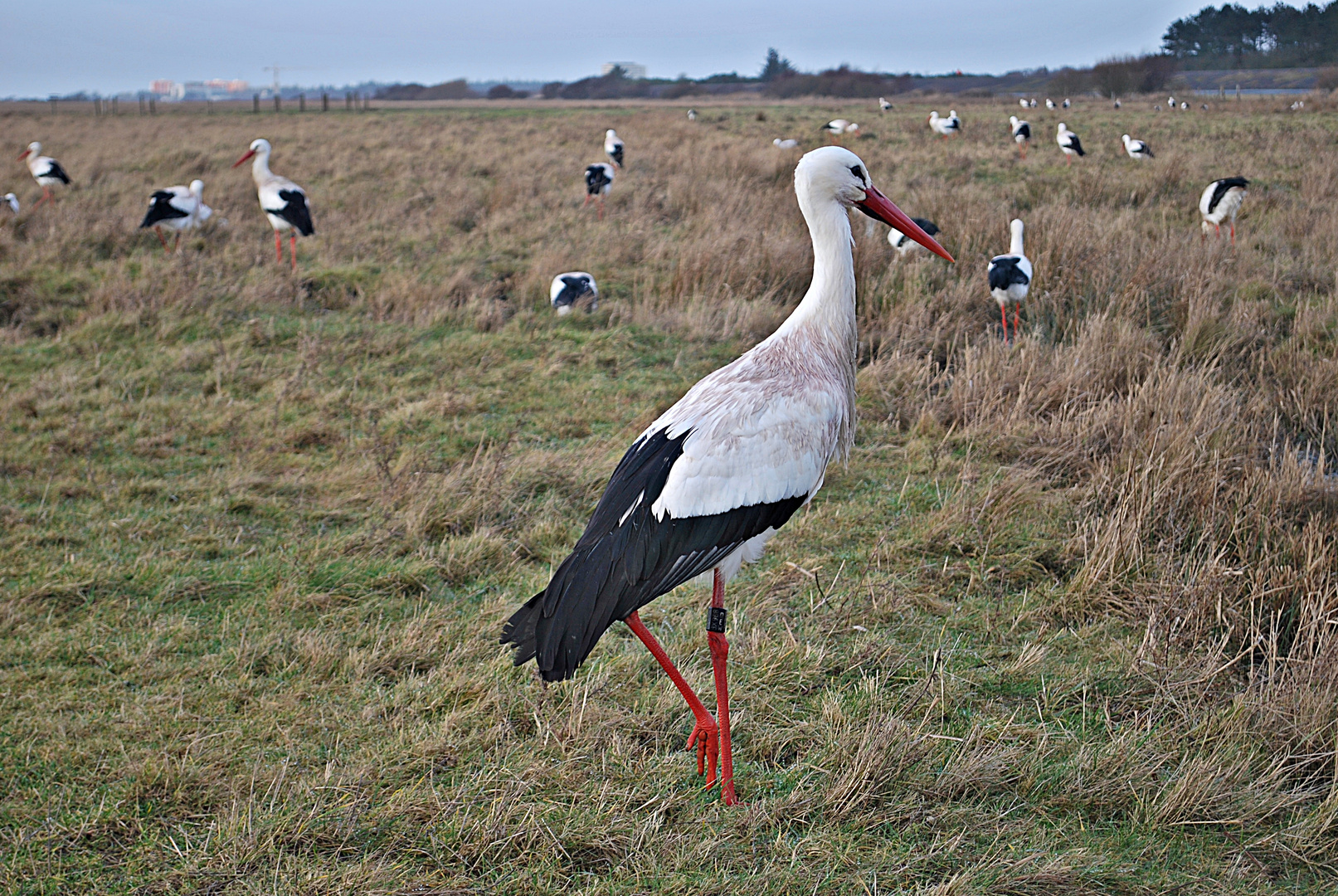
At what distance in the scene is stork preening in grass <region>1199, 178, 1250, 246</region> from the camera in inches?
384

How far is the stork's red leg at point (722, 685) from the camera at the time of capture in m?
2.79

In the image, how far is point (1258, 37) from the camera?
1834 centimetres

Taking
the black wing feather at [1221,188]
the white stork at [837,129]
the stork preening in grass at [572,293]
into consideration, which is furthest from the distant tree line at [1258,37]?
the stork preening in grass at [572,293]

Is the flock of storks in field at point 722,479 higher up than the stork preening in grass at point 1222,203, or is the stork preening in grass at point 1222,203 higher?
the stork preening in grass at point 1222,203

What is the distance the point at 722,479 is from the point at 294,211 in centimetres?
934

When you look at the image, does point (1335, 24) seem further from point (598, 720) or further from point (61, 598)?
point (61, 598)

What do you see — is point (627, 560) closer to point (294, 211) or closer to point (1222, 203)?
point (294, 211)

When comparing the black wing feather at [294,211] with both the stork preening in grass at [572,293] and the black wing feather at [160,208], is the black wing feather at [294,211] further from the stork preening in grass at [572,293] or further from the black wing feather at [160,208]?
the stork preening in grass at [572,293]

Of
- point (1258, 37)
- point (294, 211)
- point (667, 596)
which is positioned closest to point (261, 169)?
point (294, 211)

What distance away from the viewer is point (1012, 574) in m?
4.07

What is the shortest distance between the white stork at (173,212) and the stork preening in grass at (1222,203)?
1125cm

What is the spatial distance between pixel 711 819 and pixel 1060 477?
2.98 meters

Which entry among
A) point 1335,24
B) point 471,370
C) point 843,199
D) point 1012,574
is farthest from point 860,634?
point 1335,24

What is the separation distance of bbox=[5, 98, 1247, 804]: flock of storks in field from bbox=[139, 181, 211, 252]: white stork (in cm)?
941
